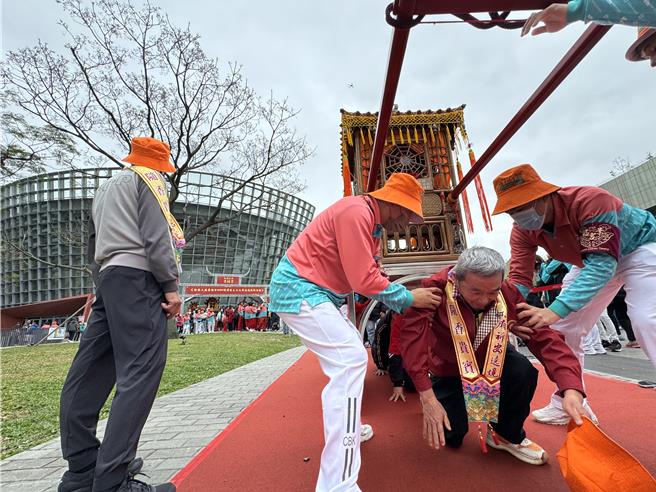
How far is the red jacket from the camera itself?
158 centimetres

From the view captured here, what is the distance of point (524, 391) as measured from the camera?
185 centimetres

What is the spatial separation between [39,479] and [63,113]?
468 inches

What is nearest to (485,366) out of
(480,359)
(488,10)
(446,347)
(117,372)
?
(480,359)

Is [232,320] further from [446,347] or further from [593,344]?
[446,347]

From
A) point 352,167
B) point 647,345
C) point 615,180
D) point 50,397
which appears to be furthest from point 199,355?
point 615,180

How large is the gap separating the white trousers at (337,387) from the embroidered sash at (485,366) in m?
0.61

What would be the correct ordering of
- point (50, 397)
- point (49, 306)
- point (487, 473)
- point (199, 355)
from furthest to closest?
1. point (49, 306)
2. point (199, 355)
3. point (50, 397)
4. point (487, 473)

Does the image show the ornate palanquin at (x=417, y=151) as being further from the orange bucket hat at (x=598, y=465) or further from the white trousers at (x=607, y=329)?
the white trousers at (x=607, y=329)

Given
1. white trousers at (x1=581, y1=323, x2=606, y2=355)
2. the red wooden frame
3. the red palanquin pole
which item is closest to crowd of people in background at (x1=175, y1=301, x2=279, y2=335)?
white trousers at (x1=581, y1=323, x2=606, y2=355)

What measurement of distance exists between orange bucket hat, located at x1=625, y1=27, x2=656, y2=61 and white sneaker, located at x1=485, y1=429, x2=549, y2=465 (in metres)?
1.97

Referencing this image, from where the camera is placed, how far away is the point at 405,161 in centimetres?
452

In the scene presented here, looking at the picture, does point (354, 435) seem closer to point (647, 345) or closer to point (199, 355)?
point (647, 345)

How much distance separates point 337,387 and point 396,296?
492mm

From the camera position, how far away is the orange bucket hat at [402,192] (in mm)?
1858
